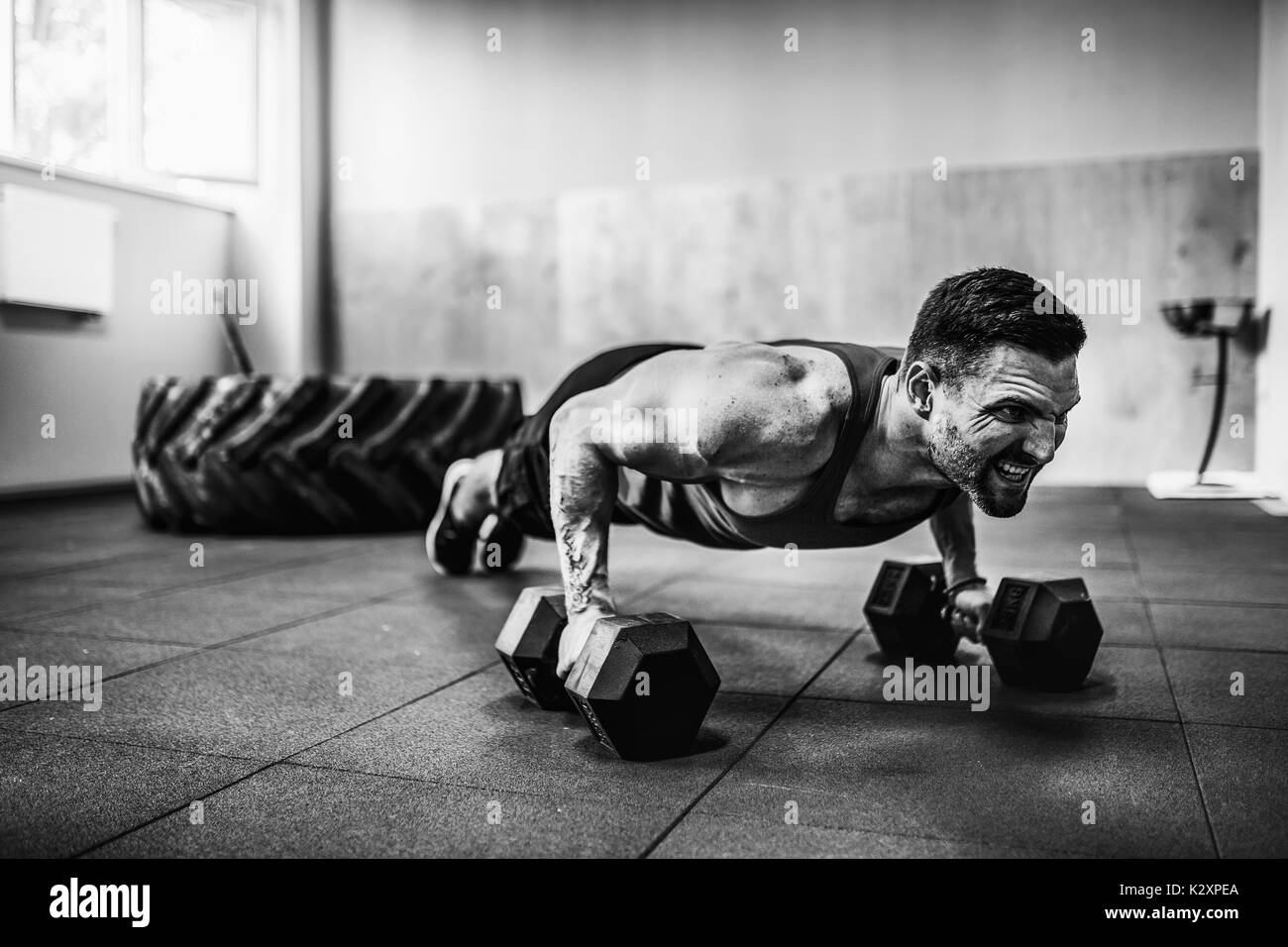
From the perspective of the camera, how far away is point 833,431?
1403 mm

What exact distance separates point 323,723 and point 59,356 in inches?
145

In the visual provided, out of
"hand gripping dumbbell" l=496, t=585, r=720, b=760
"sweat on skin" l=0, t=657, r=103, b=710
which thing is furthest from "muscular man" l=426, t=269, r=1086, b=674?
"sweat on skin" l=0, t=657, r=103, b=710

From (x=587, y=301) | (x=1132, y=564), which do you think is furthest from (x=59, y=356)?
(x=1132, y=564)

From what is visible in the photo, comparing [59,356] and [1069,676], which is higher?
[59,356]

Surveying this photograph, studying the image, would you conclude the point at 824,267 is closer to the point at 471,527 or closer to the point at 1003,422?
the point at 471,527

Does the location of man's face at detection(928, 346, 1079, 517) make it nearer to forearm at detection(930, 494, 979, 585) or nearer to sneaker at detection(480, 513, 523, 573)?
forearm at detection(930, 494, 979, 585)

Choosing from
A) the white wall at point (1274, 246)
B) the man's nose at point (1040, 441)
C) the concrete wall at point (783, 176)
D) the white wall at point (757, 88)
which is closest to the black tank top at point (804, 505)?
the man's nose at point (1040, 441)

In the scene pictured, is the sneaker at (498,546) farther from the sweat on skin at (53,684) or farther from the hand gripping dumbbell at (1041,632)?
the hand gripping dumbbell at (1041,632)

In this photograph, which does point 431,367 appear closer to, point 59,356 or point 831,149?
point 59,356

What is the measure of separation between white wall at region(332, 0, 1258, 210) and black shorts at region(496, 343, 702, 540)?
3512 millimetres

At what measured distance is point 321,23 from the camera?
18.9ft

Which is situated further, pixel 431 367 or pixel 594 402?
pixel 431 367

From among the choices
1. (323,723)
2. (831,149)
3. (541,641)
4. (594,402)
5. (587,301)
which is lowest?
(323,723)

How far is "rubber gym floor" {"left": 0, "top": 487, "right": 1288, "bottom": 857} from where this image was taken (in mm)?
1055
